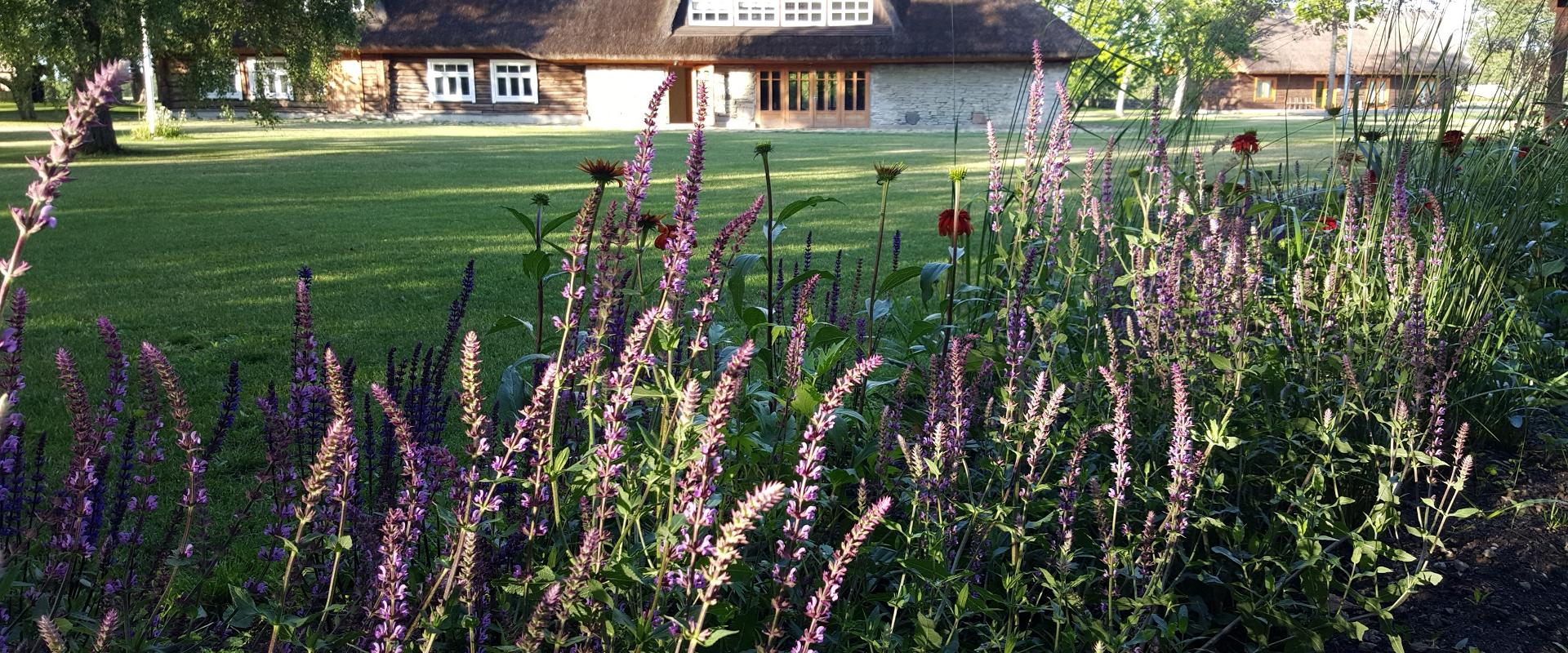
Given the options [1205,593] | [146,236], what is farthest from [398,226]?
[1205,593]

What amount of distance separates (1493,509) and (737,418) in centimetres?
199

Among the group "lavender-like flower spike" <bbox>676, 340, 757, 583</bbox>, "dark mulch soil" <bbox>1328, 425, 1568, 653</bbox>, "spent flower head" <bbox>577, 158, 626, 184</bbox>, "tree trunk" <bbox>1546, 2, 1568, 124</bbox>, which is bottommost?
"dark mulch soil" <bbox>1328, 425, 1568, 653</bbox>

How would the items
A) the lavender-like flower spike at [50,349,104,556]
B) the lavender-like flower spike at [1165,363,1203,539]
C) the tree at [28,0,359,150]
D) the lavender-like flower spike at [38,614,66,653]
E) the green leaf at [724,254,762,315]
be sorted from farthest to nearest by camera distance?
1. the tree at [28,0,359,150]
2. the green leaf at [724,254,762,315]
3. the lavender-like flower spike at [1165,363,1203,539]
4. the lavender-like flower spike at [50,349,104,556]
5. the lavender-like flower spike at [38,614,66,653]

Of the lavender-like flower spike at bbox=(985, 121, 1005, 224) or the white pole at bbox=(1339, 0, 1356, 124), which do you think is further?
the white pole at bbox=(1339, 0, 1356, 124)

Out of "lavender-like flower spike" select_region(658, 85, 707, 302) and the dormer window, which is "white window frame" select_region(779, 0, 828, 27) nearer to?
the dormer window

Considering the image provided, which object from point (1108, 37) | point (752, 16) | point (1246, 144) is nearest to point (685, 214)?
point (1108, 37)

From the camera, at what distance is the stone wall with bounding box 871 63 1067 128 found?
33406mm

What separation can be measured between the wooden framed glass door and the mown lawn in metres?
13.8

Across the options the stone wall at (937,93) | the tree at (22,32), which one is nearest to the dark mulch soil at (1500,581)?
the tree at (22,32)

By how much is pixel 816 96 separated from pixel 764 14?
10.3 feet

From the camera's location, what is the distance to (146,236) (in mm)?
9070

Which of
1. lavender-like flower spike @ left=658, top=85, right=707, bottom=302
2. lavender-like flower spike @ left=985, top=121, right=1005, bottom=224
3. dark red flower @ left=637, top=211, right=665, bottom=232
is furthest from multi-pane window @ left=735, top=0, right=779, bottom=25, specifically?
lavender-like flower spike @ left=658, top=85, right=707, bottom=302

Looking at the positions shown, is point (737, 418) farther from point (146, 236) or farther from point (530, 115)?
point (530, 115)

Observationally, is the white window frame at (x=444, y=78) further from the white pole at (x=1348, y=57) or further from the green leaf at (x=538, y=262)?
the green leaf at (x=538, y=262)
